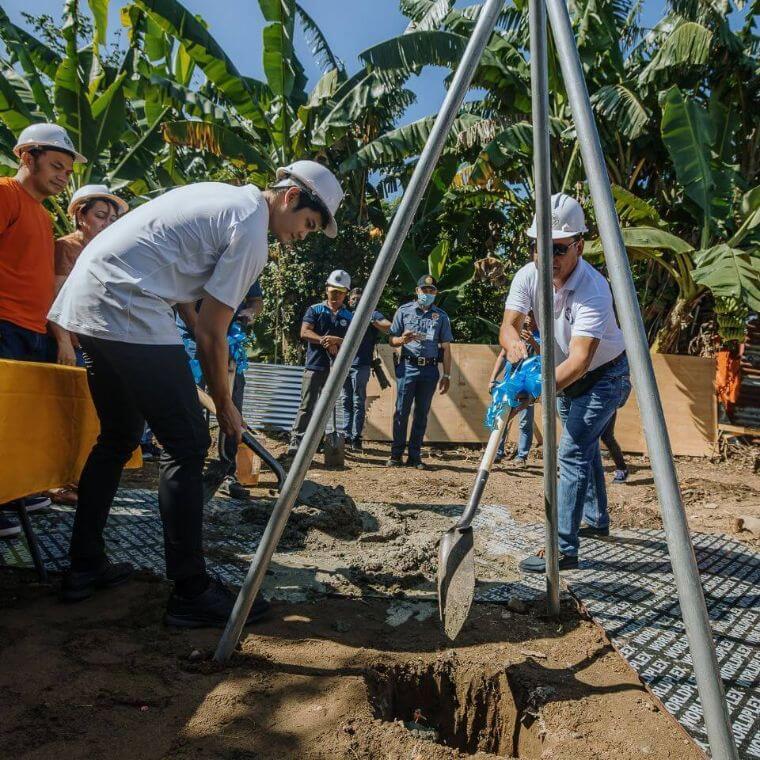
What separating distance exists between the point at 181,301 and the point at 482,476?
4.46ft

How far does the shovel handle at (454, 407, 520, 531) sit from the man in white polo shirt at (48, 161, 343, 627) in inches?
37.4

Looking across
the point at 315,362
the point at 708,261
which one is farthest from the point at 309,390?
the point at 708,261

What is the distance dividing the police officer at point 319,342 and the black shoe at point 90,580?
3844 mm

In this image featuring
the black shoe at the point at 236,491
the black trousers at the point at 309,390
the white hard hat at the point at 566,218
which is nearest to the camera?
the white hard hat at the point at 566,218

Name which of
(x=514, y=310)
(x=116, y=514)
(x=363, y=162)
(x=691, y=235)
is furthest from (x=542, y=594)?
(x=691, y=235)

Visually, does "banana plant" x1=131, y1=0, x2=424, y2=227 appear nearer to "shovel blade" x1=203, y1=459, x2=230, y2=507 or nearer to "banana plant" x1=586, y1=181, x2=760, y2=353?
"banana plant" x1=586, y1=181, x2=760, y2=353

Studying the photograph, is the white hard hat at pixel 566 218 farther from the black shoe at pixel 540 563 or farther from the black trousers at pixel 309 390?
the black trousers at pixel 309 390

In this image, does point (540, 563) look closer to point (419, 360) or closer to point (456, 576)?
point (456, 576)

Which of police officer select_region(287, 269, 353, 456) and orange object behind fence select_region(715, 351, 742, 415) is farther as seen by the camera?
orange object behind fence select_region(715, 351, 742, 415)

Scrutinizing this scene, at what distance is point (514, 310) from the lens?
3.59 meters

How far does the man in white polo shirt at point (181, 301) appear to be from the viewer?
2.20 meters

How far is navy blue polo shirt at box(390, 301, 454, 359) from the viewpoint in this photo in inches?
277

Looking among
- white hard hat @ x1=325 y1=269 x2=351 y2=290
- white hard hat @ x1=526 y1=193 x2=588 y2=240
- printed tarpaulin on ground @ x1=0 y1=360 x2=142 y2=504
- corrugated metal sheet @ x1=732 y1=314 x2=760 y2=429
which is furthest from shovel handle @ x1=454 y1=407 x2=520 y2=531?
corrugated metal sheet @ x1=732 y1=314 x2=760 y2=429

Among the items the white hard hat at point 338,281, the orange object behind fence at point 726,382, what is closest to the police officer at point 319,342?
the white hard hat at point 338,281
